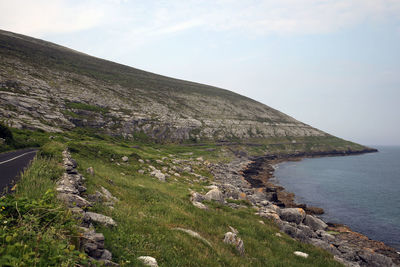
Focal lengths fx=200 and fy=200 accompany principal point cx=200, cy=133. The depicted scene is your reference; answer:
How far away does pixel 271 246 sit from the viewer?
12.8 metres

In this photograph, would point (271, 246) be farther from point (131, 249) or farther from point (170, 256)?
point (131, 249)

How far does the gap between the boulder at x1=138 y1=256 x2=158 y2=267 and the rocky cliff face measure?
44.7m

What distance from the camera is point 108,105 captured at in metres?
87.0

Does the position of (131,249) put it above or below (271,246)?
above

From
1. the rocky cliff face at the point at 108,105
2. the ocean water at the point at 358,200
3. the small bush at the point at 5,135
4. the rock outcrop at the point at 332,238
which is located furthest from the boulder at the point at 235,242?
the rocky cliff face at the point at 108,105

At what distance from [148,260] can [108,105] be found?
90466mm

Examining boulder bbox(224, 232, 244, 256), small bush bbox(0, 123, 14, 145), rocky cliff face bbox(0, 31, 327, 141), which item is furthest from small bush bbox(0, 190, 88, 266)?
rocky cliff face bbox(0, 31, 327, 141)

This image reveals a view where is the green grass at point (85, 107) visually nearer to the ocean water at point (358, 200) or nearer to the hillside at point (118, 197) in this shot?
the hillside at point (118, 197)

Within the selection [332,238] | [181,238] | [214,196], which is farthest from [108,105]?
[181,238]

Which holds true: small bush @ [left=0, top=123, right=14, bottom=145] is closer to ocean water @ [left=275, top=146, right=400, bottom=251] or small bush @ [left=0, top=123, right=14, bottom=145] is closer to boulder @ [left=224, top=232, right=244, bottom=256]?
boulder @ [left=224, top=232, right=244, bottom=256]

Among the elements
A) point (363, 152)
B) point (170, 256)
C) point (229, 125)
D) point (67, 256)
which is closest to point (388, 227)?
point (170, 256)

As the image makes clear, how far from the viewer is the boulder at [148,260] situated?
6.39m

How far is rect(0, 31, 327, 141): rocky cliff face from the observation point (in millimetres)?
56875

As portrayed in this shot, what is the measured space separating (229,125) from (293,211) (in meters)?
106
